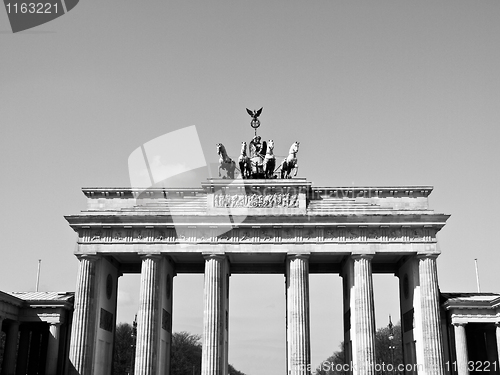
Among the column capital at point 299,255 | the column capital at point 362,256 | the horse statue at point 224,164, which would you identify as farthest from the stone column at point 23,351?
the column capital at point 362,256

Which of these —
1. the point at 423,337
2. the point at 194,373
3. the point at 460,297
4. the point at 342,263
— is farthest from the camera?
the point at 194,373

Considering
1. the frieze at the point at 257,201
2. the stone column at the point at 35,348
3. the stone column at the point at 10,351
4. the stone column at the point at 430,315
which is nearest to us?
the stone column at the point at 430,315

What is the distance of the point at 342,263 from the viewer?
170 feet

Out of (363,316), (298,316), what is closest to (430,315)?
(363,316)

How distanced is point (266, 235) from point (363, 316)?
32.6 feet

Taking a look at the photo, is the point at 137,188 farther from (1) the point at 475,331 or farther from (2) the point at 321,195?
Result: (1) the point at 475,331

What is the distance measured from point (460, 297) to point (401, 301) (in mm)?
5975

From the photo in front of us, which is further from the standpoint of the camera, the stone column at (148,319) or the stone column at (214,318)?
the stone column at (148,319)

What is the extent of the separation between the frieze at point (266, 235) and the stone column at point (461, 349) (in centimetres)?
719

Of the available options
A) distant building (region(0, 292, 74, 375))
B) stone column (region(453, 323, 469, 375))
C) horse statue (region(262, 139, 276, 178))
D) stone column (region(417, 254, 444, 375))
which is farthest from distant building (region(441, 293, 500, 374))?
distant building (region(0, 292, 74, 375))

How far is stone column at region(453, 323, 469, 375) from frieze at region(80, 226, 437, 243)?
7.19 metres

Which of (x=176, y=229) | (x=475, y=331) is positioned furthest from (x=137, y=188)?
(x=475, y=331)

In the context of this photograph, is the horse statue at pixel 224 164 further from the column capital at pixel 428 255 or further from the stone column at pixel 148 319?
the column capital at pixel 428 255

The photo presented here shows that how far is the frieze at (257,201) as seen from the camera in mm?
47594
